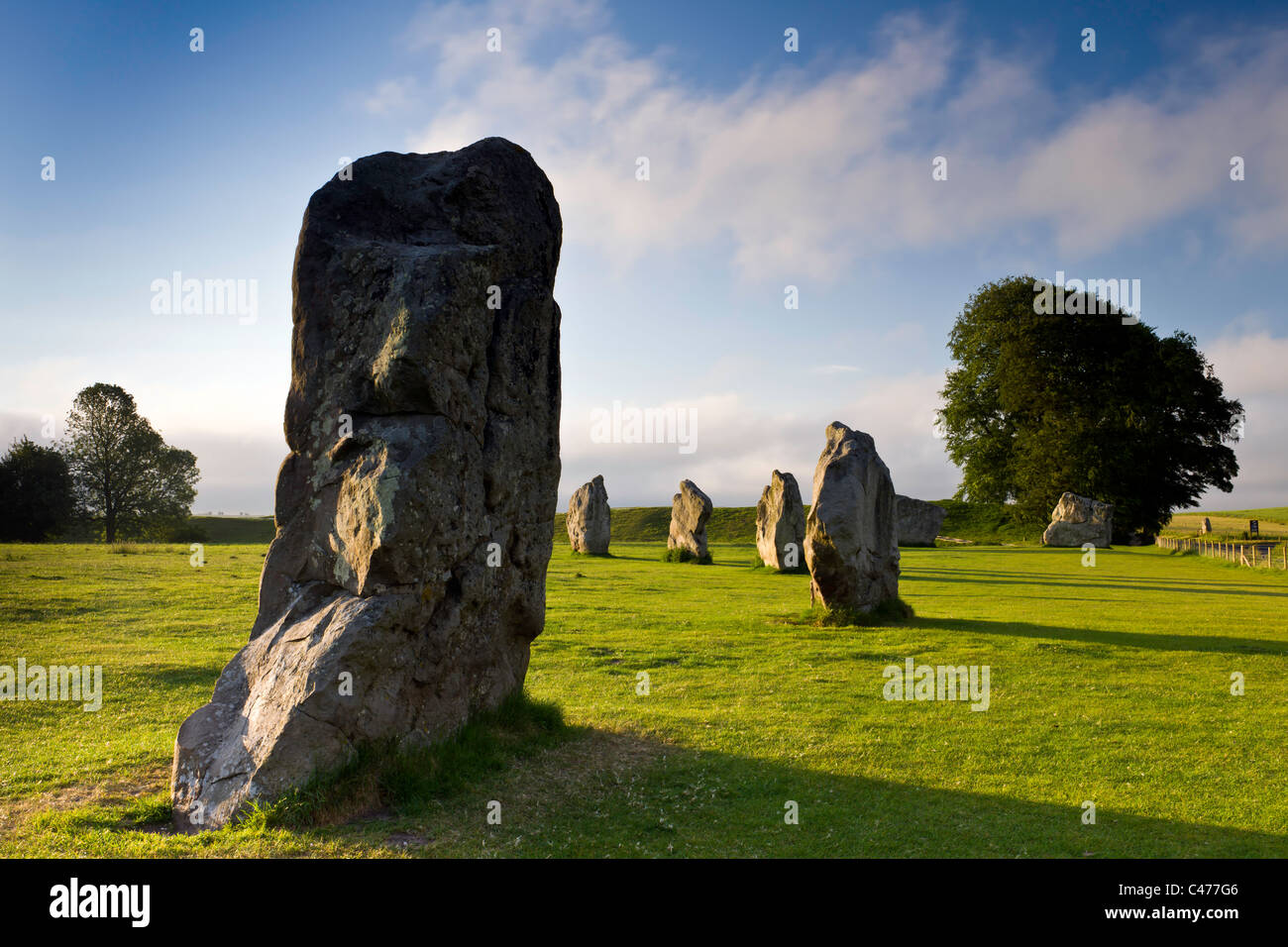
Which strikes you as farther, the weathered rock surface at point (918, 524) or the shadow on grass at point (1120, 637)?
the weathered rock surface at point (918, 524)

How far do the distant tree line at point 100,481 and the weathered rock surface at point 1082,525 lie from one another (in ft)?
171

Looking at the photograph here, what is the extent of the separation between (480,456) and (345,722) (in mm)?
2876

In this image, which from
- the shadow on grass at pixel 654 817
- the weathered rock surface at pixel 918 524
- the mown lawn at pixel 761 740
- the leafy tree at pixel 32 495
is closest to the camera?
the shadow on grass at pixel 654 817

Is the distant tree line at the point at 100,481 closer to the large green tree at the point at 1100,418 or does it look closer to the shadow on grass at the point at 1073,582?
the shadow on grass at the point at 1073,582

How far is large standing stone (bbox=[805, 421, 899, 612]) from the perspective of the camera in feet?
57.5

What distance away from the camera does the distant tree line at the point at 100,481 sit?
45250mm

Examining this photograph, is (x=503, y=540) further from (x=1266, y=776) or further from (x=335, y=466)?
(x=1266, y=776)

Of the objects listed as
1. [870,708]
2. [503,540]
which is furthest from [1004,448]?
[503,540]

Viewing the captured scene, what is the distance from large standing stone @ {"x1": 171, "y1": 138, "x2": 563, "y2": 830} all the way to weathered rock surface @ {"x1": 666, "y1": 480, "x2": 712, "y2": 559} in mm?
25007

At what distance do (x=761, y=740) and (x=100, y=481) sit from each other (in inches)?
2011

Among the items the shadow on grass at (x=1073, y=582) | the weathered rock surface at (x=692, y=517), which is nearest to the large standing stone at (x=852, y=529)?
the shadow on grass at (x=1073, y=582)

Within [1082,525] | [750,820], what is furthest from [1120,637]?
[1082,525]

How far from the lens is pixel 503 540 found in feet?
29.3

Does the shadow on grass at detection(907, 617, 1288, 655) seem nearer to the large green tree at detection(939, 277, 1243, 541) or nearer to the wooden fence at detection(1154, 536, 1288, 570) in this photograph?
the wooden fence at detection(1154, 536, 1288, 570)
